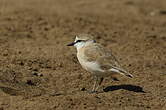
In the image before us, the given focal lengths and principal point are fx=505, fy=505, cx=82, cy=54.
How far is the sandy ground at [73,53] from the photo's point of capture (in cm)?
844

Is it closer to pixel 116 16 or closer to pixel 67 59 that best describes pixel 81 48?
pixel 67 59

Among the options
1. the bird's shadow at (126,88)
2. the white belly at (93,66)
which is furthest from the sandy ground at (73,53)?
the white belly at (93,66)

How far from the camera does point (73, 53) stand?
11594 mm

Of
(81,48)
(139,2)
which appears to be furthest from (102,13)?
(81,48)

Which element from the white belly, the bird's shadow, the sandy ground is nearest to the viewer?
the sandy ground

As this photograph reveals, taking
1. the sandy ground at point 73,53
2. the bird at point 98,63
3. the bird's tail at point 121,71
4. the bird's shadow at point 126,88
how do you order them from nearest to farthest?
the sandy ground at point 73,53 < the bird's tail at point 121,71 < the bird at point 98,63 < the bird's shadow at point 126,88

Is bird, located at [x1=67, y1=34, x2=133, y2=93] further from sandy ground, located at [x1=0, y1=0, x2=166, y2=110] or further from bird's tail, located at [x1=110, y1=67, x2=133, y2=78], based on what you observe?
sandy ground, located at [x1=0, y1=0, x2=166, y2=110]

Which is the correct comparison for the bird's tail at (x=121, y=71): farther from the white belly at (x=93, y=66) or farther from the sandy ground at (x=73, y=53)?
the sandy ground at (x=73, y=53)

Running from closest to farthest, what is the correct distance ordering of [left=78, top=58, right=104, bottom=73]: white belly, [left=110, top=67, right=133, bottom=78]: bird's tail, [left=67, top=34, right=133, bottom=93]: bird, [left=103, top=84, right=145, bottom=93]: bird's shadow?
[left=110, top=67, right=133, bottom=78]: bird's tail < [left=67, top=34, right=133, bottom=93]: bird < [left=78, top=58, right=104, bottom=73]: white belly < [left=103, top=84, right=145, bottom=93]: bird's shadow

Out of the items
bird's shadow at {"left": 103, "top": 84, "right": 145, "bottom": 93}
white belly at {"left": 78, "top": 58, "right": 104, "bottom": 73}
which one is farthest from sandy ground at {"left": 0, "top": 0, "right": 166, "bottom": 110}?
white belly at {"left": 78, "top": 58, "right": 104, "bottom": 73}

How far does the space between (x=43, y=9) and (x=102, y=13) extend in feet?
6.43

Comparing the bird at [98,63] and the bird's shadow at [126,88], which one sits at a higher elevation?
the bird at [98,63]

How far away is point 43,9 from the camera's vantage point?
16.2m

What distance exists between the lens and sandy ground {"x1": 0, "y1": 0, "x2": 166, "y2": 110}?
8.44 metres
